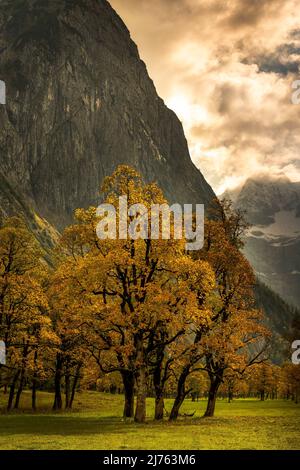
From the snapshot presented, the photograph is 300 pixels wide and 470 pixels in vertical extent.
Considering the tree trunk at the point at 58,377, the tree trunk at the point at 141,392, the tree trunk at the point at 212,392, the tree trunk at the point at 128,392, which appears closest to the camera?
the tree trunk at the point at 141,392

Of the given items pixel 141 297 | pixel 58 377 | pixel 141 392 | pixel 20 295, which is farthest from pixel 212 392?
pixel 58 377

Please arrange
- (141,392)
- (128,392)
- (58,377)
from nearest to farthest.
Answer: (141,392)
(128,392)
(58,377)

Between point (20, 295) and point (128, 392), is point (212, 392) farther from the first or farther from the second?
point (20, 295)

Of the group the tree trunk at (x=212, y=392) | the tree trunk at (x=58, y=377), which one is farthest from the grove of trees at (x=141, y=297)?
the tree trunk at (x=58, y=377)

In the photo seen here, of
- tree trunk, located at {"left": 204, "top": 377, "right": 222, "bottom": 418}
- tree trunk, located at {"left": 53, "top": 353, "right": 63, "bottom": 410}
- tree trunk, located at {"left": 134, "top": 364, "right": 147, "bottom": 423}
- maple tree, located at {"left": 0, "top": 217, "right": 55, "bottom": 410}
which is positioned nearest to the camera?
tree trunk, located at {"left": 134, "top": 364, "right": 147, "bottom": 423}

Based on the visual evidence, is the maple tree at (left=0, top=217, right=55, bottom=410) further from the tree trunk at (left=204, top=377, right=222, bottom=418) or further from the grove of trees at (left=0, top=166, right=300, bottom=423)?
the tree trunk at (left=204, top=377, right=222, bottom=418)

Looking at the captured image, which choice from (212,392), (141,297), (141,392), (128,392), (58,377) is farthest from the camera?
(58,377)

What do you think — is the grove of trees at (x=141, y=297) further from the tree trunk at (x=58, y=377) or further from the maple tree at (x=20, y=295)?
the tree trunk at (x=58, y=377)

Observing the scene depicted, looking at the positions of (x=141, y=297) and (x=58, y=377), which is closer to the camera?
(x=141, y=297)

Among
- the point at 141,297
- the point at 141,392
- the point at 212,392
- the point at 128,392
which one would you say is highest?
the point at 141,297

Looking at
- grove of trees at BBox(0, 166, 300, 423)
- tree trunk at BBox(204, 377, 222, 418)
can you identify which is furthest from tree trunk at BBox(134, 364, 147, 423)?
tree trunk at BBox(204, 377, 222, 418)
